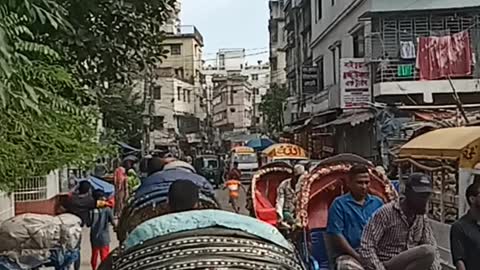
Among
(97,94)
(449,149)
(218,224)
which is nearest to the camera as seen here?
(218,224)

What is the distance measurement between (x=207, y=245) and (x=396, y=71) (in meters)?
27.8

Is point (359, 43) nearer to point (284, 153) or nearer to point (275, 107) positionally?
point (284, 153)

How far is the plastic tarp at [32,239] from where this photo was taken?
10680 millimetres

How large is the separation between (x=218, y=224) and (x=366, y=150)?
32.6 meters

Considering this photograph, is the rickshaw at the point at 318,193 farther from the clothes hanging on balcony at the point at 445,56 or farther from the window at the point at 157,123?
the window at the point at 157,123

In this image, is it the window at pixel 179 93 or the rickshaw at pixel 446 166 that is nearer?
the rickshaw at pixel 446 166

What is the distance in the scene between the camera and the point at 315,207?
1234 cm

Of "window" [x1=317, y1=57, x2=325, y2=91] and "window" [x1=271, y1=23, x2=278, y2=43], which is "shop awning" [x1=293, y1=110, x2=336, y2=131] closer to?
"window" [x1=317, y1=57, x2=325, y2=91]

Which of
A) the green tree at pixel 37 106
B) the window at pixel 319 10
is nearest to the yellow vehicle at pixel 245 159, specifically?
the window at pixel 319 10

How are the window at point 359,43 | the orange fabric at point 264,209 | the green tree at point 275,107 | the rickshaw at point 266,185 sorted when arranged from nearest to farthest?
1. the orange fabric at point 264,209
2. the rickshaw at point 266,185
3. the window at point 359,43
4. the green tree at point 275,107

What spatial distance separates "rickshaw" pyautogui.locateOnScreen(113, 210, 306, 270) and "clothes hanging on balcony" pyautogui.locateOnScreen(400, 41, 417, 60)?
27.6 meters

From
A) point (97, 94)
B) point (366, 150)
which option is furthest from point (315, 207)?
point (366, 150)

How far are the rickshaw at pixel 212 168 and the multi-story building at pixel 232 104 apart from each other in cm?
6753

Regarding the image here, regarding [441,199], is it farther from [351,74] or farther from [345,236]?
[351,74]
